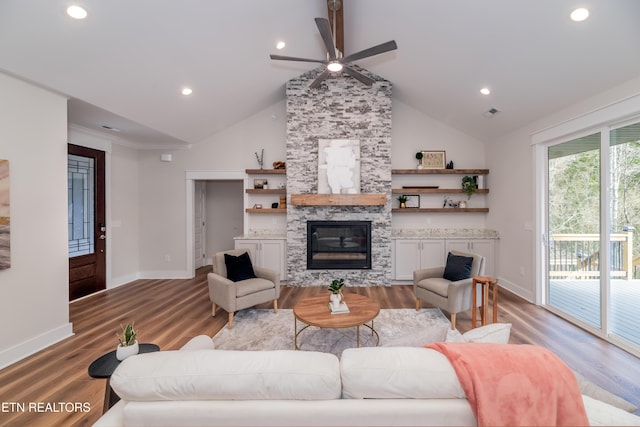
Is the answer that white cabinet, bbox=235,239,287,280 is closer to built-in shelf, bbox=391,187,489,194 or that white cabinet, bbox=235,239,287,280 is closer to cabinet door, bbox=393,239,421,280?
cabinet door, bbox=393,239,421,280

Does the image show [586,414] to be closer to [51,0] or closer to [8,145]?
[51,0]

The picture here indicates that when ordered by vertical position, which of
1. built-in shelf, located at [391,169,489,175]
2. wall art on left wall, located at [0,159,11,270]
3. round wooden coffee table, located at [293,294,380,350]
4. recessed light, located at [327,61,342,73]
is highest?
recessed light, located at [327,61,342,73]

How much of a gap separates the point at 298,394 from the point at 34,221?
131 inches

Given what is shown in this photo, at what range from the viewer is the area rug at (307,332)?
109 inches

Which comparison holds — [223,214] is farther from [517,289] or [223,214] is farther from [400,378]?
[400,378]

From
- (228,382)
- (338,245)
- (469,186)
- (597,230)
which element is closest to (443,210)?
(469,186)

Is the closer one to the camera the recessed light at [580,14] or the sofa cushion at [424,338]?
the sofa cushion at [424,338]

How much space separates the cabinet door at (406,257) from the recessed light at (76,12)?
15.7ft

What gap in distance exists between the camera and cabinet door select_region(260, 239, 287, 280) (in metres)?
4.98

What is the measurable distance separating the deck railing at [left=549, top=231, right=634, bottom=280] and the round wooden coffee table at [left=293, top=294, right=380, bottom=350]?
8.26ft

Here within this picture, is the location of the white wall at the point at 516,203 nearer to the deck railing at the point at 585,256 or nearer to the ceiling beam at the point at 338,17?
the deck railing at the point at 585,256

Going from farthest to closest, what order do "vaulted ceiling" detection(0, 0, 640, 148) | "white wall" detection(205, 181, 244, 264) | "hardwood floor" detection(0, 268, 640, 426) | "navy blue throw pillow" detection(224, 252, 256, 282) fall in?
1. "white wall" detection(205, 181, 244, 264)
2. "navy blue throw pillow" detection(224, 252, 256, 282)
3. "vaulted ceiling" detection(0, 0, 640, 148)
4. "hardwood floor" detection(0, 268, 640, 426)

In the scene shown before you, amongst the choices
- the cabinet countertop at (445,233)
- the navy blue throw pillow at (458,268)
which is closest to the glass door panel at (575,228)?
the cabinet countertop at (445,233)

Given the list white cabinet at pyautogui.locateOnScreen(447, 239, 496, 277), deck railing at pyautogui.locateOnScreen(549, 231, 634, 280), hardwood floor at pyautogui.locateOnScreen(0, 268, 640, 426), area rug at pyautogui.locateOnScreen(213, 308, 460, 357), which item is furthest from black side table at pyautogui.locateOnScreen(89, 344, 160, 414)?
white cabinet at pyautogui.locateOnScreen(447, 239, 496, 277)
